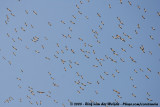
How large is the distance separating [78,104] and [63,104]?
1.58m

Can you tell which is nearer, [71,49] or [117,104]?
[117,104]

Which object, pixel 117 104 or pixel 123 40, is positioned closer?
pixel 117 104

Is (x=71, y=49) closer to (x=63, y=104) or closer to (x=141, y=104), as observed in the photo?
(x=63, y=104)

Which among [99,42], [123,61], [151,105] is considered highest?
[99,42]

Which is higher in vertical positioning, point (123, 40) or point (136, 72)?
point (123, 40)

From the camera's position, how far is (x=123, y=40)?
33062mm

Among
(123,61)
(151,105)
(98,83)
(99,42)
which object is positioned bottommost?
(151,105)

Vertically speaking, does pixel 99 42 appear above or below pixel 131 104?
above

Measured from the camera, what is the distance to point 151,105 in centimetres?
2984

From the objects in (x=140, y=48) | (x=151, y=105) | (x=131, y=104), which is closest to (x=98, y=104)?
(x=131, y=104)

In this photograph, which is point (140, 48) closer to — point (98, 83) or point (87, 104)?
point (98, 83)

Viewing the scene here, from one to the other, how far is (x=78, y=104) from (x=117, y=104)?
3874mm

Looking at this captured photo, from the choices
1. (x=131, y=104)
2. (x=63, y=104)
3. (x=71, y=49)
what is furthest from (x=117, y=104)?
(x=71, y=49)

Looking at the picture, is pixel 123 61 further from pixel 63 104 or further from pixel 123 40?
pixel 63 104
